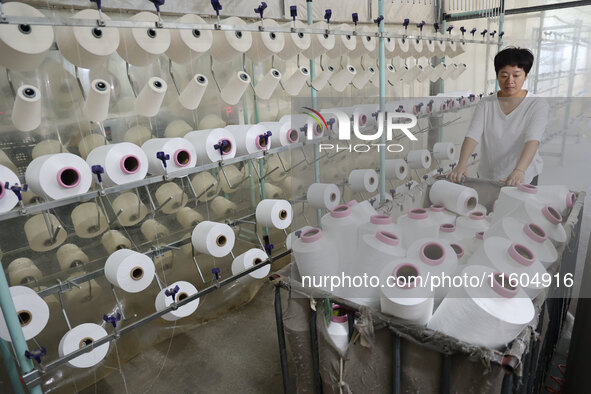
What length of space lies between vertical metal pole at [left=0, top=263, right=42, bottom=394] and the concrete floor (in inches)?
27.0

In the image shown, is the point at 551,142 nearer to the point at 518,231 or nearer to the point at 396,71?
the point at 396,71

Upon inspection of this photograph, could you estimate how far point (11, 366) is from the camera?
1572 mm

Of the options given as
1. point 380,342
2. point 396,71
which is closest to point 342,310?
point 380,342

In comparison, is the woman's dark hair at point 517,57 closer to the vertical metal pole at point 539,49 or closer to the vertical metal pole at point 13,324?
the vertical metal pole at point 13,324

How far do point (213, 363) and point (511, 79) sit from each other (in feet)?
6.94

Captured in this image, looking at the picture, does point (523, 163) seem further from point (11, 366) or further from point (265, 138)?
point (11, 366)

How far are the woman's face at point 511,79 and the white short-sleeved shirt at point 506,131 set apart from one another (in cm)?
9

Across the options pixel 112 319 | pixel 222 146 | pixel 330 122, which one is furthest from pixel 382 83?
pixel 112 319

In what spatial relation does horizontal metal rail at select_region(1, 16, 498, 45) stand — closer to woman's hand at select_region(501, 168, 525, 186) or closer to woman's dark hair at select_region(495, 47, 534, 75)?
woman's dark hair at select_region(495, 47, 534, 75)

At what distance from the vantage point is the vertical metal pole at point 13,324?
1314 millimetres

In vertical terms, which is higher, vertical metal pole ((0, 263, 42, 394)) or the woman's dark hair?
the woman's dark hair

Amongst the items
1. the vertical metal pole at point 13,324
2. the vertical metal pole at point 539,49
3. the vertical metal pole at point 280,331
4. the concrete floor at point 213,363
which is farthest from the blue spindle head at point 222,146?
the vertical metal pole at point 539,49

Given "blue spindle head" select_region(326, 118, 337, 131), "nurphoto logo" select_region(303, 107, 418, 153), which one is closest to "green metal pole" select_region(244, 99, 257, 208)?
"nurphoto logo" select_region(303, 107, 418, 153)

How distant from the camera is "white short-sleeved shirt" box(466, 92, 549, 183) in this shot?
2.03 m
